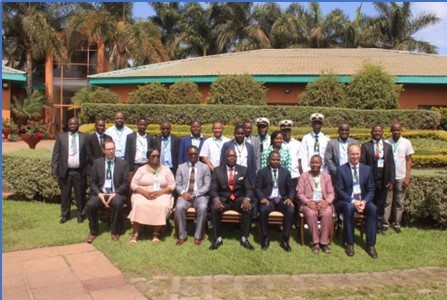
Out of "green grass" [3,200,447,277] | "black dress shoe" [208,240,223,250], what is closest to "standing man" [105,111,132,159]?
"green grass" [3,200,447,277]

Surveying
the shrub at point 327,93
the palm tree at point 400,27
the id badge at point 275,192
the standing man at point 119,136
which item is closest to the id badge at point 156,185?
the standing man at point 119,136

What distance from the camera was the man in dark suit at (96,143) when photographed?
741 cm

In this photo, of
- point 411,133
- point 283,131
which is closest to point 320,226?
point 283,131

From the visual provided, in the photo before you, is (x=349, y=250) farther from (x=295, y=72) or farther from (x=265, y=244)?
Result: (x=295, y=72)

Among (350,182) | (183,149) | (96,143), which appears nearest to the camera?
Result: (350,182)

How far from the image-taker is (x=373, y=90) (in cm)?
1424

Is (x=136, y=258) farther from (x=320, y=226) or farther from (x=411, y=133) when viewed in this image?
(x=411, y=133)

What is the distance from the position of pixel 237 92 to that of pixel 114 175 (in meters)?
8.71

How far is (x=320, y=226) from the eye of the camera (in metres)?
6.23

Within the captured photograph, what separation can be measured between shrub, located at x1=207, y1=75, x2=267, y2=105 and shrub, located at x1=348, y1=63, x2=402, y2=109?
3.09 metres

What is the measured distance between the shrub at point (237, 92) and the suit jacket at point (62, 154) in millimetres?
8098

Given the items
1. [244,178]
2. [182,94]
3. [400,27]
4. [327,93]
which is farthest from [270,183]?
[400,27]

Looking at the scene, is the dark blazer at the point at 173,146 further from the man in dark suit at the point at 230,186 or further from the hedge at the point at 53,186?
the hedge at the point at 53,186

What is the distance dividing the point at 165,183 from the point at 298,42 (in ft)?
95.9
